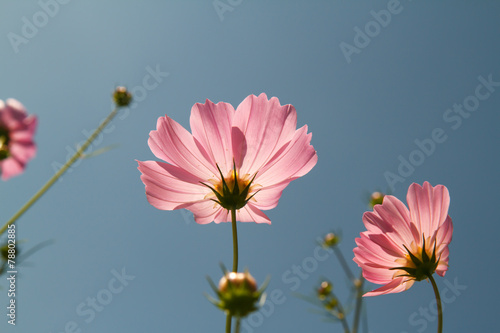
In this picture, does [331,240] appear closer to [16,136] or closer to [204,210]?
[204,210]

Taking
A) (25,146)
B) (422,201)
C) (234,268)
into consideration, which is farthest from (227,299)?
(422,201)

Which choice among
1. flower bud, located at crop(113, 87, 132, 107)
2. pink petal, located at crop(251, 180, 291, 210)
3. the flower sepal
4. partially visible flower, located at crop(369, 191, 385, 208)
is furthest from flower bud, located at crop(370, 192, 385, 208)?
the flower sepal

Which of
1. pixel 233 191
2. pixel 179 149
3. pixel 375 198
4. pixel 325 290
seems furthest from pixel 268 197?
pixel 325 290

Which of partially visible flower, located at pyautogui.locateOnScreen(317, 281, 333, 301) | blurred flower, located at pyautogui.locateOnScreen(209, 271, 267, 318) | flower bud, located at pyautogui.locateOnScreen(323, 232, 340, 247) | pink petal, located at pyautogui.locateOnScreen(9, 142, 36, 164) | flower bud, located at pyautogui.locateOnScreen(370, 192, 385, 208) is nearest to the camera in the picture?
blurred flower, located at pyautogui.locateOnScreen(209, 271, 267, 318)

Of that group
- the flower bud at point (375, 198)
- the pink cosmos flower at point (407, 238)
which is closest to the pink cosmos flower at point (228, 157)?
the pink cosmos flower at point (407, 238)

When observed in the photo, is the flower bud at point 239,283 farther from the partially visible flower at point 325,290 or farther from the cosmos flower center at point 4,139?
the partially visible flower at point 325,290

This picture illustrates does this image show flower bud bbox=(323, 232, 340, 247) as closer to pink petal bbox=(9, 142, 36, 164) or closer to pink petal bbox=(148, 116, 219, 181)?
pink petal bbox=(148, 116, 219, 181)

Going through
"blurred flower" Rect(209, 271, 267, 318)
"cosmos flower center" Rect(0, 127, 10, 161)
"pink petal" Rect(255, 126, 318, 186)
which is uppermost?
"cosmos flower center" Rect(0, 127, 10, 161)
